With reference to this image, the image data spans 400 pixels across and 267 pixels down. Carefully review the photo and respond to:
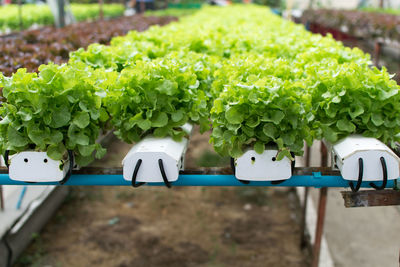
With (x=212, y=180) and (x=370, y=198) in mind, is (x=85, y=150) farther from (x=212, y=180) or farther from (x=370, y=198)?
(x=370, y=198)

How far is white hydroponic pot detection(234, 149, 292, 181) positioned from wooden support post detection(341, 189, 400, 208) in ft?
1.16

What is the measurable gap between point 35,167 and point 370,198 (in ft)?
5.67

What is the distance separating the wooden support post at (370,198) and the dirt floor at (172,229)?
2538 millimetres

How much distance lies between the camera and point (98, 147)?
2.34m

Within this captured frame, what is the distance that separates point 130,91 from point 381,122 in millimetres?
1341

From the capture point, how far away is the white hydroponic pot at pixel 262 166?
220 centimetres

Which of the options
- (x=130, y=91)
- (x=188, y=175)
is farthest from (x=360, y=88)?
(x=130, y=91)

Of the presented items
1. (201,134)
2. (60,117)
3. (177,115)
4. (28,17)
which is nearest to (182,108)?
(177,115)

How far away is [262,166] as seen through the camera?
221 centimetres

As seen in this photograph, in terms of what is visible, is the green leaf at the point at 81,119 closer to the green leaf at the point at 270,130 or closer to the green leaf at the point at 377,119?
the green leaf at the point at 270,130

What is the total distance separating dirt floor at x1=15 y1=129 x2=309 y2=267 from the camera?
4.73m

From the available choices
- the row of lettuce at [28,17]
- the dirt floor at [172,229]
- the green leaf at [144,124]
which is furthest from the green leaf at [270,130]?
the row of lettuce at [28,17]

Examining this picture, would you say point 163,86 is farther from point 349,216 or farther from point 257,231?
point 349,216

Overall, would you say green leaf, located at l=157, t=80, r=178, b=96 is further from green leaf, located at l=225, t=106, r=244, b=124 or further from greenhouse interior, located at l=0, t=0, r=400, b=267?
green leaf, located at l=225, t=106, r=244, b=124
